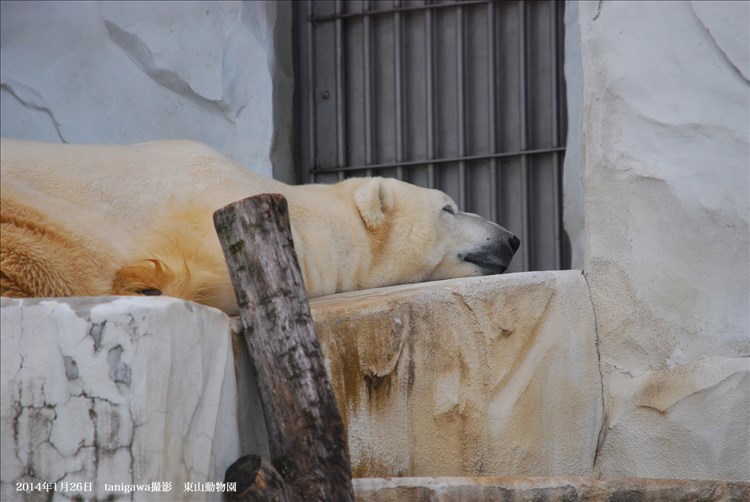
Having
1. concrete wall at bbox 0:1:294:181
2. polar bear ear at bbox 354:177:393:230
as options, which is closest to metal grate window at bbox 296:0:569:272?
concrete wall at bbox 0:1:294:181

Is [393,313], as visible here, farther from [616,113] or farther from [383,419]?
[616,113]

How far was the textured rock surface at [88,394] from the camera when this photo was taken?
2057 millimetres

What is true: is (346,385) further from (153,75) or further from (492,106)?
(153,75)

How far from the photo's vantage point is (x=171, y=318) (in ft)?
7.08

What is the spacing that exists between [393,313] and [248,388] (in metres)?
0.63

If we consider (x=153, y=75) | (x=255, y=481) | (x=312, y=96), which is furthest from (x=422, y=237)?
(x=153, y=75)

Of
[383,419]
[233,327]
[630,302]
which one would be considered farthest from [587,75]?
[233,327]

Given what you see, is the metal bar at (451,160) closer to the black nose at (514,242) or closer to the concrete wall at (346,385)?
the black nose at (514,242)

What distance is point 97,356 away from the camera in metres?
2.09

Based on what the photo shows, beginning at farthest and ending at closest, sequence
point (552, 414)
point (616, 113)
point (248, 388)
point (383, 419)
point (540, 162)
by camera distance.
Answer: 1. point (540, 162)
2. point (616, 113)
3. point (552, 414)
4. point (383, 419)
5. point (248, 388)

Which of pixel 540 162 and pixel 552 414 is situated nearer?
pixel 552 414

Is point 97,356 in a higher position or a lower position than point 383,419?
higher

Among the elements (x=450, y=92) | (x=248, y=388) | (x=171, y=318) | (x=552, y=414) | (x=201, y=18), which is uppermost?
(x=201, y=18)

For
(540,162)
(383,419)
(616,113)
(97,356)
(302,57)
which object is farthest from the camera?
(302,57)
